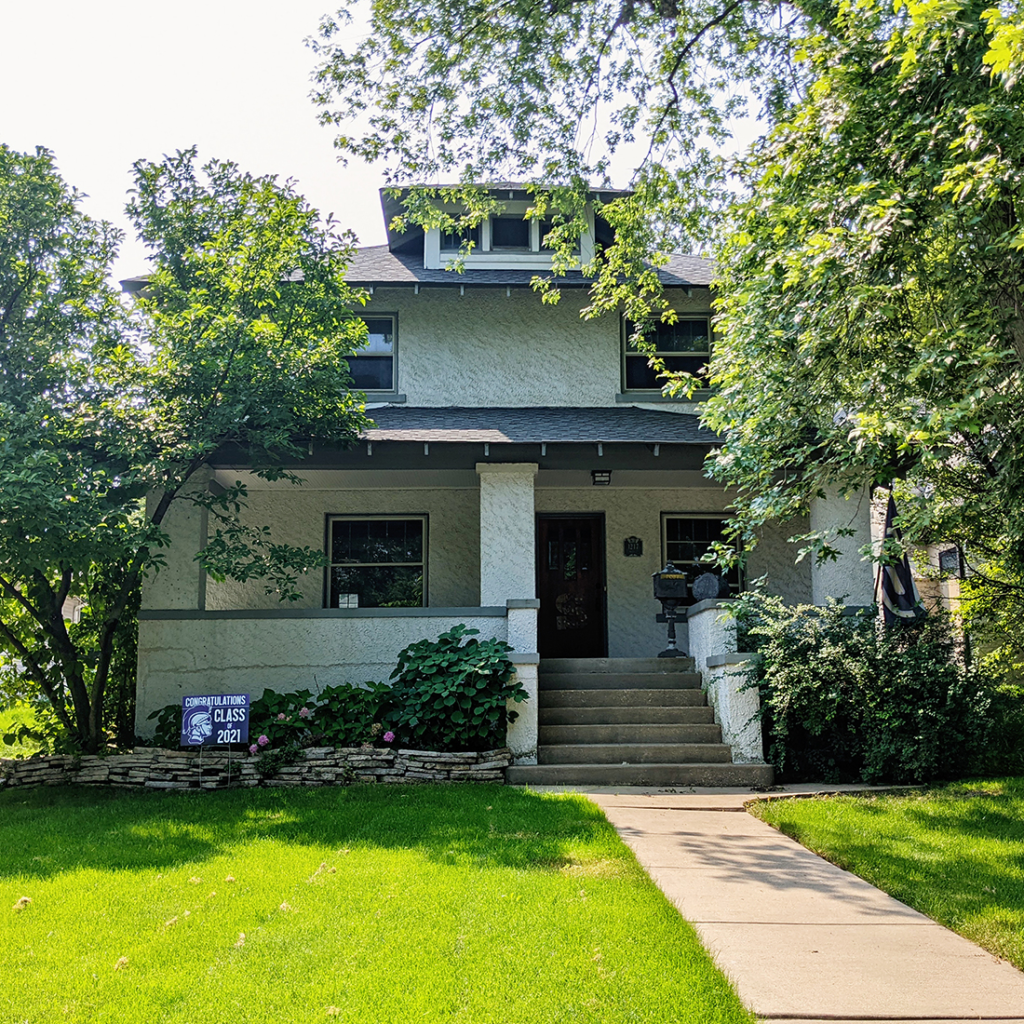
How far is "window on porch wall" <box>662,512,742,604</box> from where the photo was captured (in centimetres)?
1340

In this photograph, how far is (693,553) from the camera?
13508 millimetres

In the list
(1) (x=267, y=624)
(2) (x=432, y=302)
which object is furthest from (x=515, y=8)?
(1) (x=267, y=624)

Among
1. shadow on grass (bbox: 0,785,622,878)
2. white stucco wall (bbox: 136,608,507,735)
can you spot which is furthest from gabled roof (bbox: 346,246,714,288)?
shadow on grass (bbox: 0,785,622,878)

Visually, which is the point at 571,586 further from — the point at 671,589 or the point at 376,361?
the point at 376,361

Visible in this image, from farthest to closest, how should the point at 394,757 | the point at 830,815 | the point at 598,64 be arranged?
the point at 598,64
the point at 394,757
the point at 830,815

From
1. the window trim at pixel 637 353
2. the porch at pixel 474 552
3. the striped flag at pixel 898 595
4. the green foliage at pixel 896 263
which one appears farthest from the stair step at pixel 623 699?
the window trim at pixel 637 353

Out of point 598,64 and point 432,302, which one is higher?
point 598,64

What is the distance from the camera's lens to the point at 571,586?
13.4 meters

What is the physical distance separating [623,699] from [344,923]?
6.32 meters

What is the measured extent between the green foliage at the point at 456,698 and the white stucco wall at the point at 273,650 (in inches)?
27.8

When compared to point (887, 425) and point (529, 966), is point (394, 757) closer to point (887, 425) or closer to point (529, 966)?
point (529, 966)

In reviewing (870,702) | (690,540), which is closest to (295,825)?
(870,702)

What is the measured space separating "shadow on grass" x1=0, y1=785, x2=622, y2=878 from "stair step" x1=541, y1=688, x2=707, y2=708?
6.68 feet

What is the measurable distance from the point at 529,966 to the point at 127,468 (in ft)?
22.9
